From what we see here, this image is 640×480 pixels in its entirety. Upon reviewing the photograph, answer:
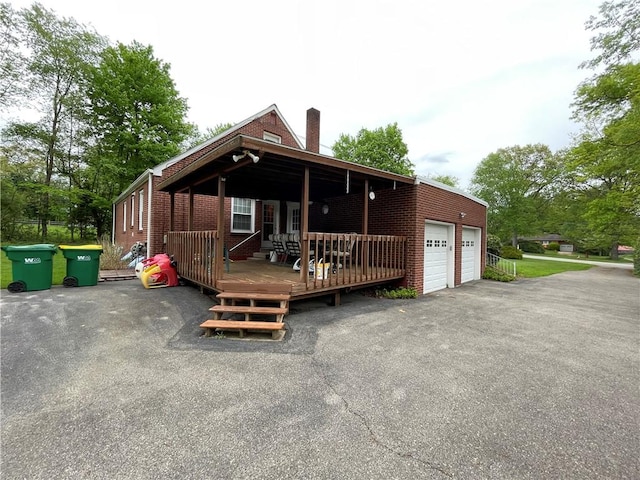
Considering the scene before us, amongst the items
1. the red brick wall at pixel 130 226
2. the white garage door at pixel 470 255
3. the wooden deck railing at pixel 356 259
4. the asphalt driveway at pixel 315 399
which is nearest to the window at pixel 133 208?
the red brick wall at pixel 130 226

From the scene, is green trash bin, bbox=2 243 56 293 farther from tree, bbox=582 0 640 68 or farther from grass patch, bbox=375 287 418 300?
tree, bbox=582 0 640 68

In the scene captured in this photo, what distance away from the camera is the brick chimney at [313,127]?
11117mm

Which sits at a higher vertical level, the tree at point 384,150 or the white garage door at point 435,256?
the tree at point 384,150

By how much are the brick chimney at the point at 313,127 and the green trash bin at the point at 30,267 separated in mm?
8723

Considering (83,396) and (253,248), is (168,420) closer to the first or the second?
(83,396)

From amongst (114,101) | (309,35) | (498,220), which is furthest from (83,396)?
(498,220)

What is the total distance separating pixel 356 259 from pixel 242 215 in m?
7.02

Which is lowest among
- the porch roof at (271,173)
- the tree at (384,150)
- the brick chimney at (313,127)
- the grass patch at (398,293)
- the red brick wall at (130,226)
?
the grass patch at (398,293)

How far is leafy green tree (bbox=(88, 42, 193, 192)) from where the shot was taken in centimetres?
1525

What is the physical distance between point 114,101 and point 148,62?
308 centimetres

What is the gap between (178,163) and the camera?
394 inches

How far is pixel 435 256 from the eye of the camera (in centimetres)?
869

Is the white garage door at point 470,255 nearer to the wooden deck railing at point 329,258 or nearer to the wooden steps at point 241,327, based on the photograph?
the wooden deck railing at point 329,258

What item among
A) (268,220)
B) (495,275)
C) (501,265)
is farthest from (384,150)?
(268,220)
